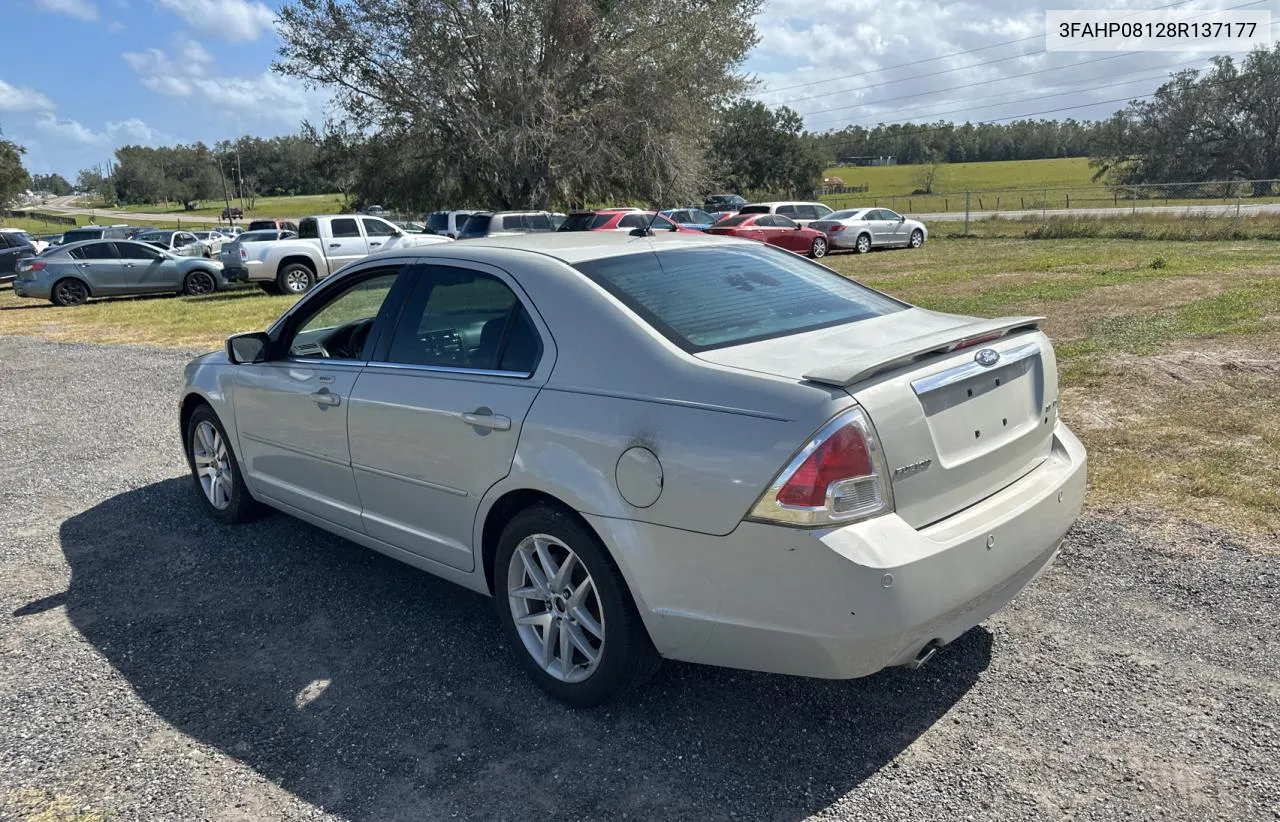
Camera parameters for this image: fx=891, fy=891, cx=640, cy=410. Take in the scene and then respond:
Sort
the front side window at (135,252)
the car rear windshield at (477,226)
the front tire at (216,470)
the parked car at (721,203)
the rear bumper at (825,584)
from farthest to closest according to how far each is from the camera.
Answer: the parked car at (721,203) → the car rear windshield at (477,226) → the front side window at (135,252) → the front tire at (216,470) → the rear bumper at (825,584)

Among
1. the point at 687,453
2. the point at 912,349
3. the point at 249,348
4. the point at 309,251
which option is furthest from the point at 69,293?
the point at 912,349

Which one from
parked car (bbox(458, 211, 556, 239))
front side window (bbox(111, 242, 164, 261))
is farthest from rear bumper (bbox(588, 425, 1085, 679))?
front side window (bbox(111, 242, 164, 261))

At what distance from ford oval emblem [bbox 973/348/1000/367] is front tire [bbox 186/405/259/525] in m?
3.92

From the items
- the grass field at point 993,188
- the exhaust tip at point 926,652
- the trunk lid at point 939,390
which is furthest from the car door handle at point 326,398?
the grass field at point 993,188

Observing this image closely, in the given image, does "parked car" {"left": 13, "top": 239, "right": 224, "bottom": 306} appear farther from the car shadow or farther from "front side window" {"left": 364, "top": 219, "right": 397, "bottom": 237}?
the car shadow

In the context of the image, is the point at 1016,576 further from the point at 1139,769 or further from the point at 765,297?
the point at 765,297

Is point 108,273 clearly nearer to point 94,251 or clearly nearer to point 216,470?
point 94,251

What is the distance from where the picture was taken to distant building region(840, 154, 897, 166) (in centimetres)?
10206

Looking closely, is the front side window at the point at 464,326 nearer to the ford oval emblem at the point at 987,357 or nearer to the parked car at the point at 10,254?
the ford oval emblem at the point at 987,357

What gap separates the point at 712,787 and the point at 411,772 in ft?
3.18

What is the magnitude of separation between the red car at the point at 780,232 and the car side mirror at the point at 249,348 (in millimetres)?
21112

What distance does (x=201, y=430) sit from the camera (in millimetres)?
5301

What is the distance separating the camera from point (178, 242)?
1133 inches

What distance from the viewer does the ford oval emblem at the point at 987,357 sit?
→ 294 cm
